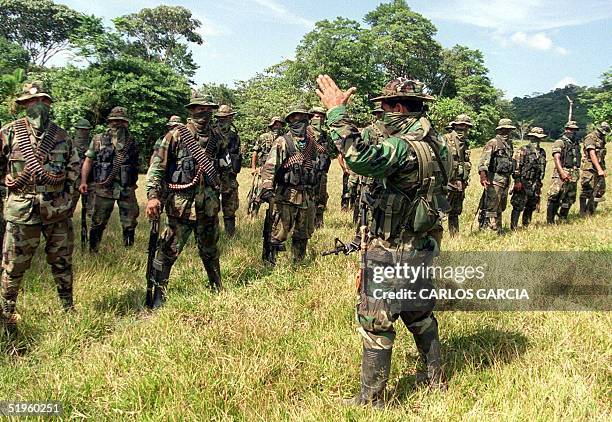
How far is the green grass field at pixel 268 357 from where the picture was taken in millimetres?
2924

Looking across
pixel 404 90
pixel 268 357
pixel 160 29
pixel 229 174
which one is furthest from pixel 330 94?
pixel 160 29

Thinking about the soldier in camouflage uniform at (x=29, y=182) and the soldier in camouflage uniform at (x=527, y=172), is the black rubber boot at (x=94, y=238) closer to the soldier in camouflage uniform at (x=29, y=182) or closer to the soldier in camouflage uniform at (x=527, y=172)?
the soldier in camouflage uniform at (x=29, y=182)

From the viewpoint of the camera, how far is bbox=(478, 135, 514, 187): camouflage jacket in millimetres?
8312

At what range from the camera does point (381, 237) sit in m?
3.17

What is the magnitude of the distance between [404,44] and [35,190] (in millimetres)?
45797

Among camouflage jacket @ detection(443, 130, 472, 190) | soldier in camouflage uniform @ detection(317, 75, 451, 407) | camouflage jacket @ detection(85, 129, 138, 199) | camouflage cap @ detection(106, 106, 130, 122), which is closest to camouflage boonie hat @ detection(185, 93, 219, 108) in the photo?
soldier in camouflage uniform @ detection(317, 75, 451, 407)

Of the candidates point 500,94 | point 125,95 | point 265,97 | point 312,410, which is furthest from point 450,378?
point 500,94

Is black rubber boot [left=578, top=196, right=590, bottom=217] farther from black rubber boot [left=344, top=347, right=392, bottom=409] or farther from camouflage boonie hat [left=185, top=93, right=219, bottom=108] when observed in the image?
black rubber boot [left=344, top=347, right=392, bottom=409]

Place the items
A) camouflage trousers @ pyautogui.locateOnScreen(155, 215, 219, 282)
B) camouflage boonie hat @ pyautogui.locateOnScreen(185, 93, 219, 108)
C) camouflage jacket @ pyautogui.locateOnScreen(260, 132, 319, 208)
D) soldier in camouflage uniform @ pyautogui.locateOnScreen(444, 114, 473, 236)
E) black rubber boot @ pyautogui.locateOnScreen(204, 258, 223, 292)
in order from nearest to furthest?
camouflage boonie hat @ pyautogui.locateOnScreen(185, 93, 219, 108) < camouflage trousers @ pyautogui.locateOnScreen(155, 215, 219, 282) < black rubber boot @ pyautogui.locateOnScreen(204, 258, 223, 292) < camouflage jacket @ pyautogui.locateOnScreen(260, 132, 319, 208) < soldier in camouflage uniform @ pyautogui.locateOnScreen(444, 114, 473, 236)

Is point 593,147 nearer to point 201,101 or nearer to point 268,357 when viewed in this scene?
point 201,101

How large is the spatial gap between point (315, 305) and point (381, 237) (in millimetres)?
1828

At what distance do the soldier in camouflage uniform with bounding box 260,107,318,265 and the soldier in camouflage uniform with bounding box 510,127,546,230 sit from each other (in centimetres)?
464

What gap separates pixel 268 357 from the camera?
11.5 feet

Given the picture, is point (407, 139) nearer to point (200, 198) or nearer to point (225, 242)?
point (200, 198)
